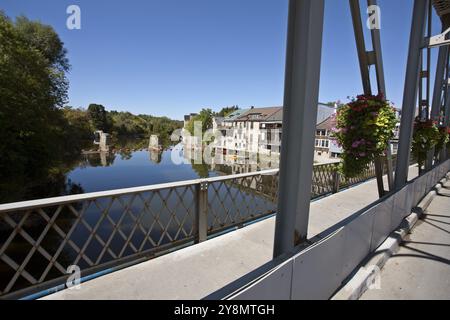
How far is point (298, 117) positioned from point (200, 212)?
6.38ft

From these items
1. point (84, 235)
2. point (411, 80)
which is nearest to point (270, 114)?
point (84, 235)

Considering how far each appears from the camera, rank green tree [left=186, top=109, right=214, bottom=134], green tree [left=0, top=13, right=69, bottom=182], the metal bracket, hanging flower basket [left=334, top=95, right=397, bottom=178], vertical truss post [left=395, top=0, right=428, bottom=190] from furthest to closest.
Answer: green tree [left=186, top=109, right=214, bottom=134]
green tree [left=0, top=13, right=69, bottom=182]
the metal bracket
vertical truss post [left=395, top=0, right=428, bottom=190]
hanging flower basket [left=334, top=95, right=397, bottom=178]

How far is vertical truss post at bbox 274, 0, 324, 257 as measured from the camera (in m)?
1.54

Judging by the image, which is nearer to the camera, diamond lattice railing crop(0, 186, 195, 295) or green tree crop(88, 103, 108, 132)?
diamond lattice railing crop(0, 186, 195, 295)

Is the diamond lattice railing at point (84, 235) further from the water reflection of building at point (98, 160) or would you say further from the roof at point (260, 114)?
the roof at point (260, 114)

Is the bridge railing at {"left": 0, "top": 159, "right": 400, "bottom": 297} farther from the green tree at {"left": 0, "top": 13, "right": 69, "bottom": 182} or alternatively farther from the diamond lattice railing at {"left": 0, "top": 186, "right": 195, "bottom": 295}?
the green tree at {"left": 0, "top": 13, "right": 69, "bottom": 182}

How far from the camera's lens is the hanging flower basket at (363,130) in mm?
2717

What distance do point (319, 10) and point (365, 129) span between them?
174cm

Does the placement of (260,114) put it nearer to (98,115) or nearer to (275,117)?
(275,117)

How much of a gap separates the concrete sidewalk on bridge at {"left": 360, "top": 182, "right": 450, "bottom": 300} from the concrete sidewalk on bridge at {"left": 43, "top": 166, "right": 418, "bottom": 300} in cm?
106

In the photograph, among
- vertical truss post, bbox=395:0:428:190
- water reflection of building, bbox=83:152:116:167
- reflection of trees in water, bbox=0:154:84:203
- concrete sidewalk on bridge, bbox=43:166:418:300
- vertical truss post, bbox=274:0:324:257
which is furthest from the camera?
water reflection of building, bbox=83:152:116:167

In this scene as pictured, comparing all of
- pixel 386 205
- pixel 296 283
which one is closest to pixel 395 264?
pixel 386 205

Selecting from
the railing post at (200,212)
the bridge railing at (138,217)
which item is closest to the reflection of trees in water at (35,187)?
the bridge railing at (138,217)

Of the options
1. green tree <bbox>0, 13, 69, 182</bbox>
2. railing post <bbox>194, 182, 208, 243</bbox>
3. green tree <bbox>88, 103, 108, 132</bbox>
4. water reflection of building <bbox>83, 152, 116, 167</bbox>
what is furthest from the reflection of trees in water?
green tree <bbox>88, 103, 108, 132</bbox>
